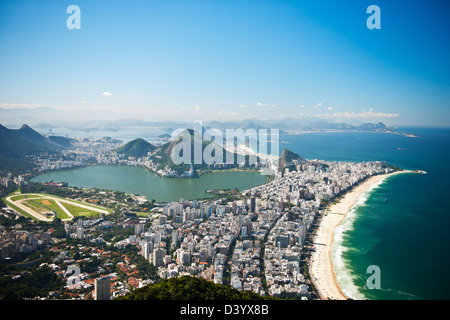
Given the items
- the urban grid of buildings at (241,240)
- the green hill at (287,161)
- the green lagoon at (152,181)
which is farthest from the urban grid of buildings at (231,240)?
the green hill at (287,161)

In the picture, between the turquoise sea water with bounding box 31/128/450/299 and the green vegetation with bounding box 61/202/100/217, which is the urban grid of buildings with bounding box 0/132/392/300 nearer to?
the green vegetation with bounding box 61/202/100/217

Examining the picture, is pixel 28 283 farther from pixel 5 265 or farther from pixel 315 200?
pixel 315 200

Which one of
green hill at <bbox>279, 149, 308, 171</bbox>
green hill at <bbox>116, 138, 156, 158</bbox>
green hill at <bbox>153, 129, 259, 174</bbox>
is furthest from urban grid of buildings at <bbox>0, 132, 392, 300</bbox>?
green hill at <bbox>116, 138, 156, 158</bbox>

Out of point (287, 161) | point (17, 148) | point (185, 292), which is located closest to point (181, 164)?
point (287, 161)

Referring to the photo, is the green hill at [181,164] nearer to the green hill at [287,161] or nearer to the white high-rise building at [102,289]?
the green hill at [287,161]
